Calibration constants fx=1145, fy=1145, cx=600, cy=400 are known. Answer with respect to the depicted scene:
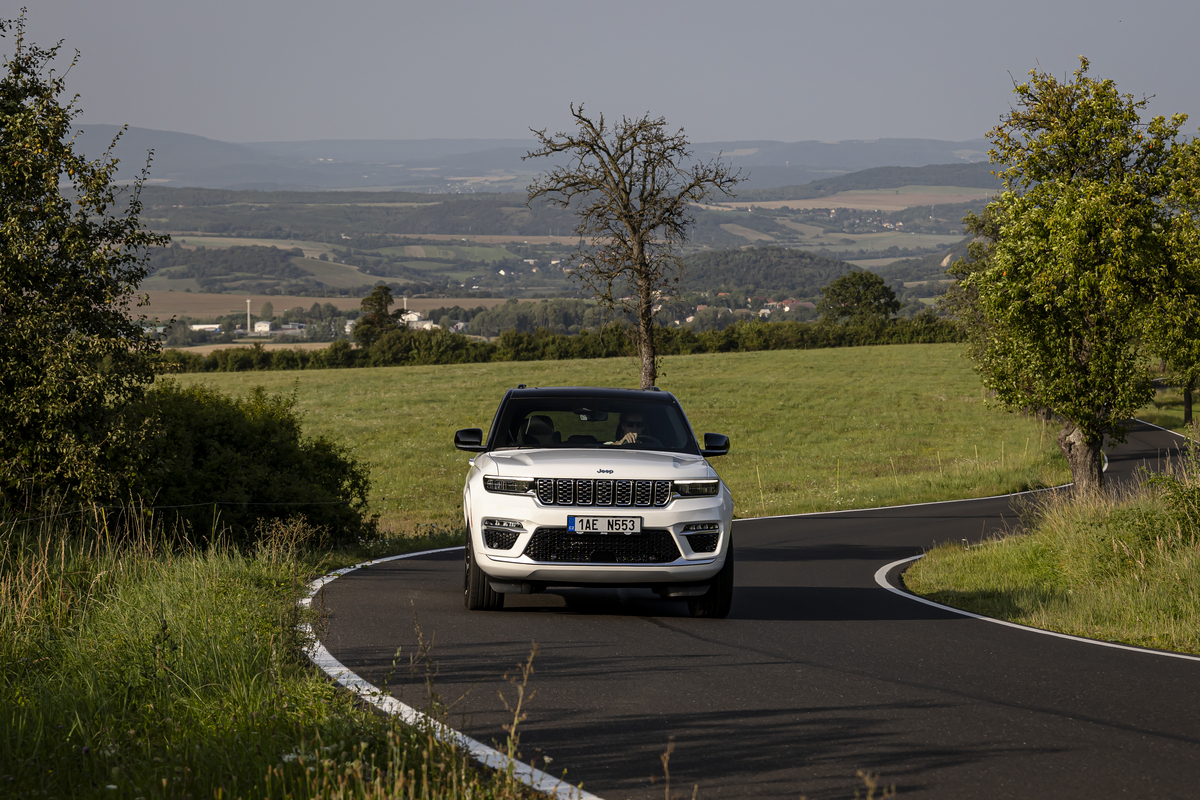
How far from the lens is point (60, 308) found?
10.8 m

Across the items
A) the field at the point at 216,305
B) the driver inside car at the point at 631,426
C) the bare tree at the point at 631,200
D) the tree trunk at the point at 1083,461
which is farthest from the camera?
the field at the point at 216,305

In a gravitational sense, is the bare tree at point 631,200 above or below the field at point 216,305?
above

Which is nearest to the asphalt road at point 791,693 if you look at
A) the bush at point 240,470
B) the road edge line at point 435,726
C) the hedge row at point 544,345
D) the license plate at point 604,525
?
the road edge line at point 435,726

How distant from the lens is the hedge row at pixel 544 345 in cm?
8500

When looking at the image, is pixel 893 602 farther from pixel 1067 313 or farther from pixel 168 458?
pixel 1067 313

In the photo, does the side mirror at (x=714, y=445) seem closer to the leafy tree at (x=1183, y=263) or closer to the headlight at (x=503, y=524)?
the headlight at (x=503, y=524)

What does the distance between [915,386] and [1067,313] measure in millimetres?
46780

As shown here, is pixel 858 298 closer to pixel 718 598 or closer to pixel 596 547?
pixel 718 598

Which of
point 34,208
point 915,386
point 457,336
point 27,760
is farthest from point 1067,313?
point 457,336

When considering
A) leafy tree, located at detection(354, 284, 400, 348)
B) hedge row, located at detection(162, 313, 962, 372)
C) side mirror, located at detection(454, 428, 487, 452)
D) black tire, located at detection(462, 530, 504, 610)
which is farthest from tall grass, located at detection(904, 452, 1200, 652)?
leafy tree, located at detection(354, 284, 400, 348)

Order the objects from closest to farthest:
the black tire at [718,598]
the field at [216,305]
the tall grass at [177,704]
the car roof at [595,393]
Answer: the tall grass at [177,704]
the black tire at [718,598]
the car roof at [595,393]
the field at [216,305]

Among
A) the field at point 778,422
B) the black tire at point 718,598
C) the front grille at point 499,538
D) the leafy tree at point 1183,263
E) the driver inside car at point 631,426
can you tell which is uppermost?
the leafy tree at point 1183,263

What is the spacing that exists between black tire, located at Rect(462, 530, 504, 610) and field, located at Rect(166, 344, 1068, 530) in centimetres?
1296

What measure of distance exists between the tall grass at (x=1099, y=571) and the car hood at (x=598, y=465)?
3781mm
